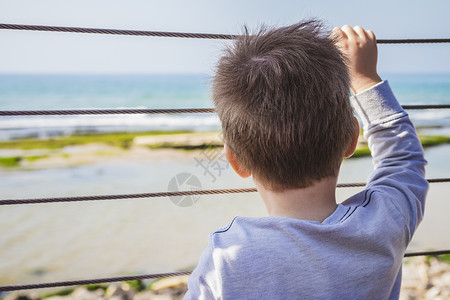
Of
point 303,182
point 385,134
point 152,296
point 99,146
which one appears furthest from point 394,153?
point 99,146

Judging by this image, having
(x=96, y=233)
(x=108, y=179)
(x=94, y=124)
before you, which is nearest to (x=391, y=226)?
(x=96, y=233)

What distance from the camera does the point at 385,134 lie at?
757mm

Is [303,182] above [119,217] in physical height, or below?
below

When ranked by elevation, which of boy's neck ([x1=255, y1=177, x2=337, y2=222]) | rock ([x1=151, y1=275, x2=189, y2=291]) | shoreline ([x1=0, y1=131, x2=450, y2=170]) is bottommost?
boy's neck ([x1=255, y1=177, x2=337, y2=222])

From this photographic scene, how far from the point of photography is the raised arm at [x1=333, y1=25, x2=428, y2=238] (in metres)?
0.68

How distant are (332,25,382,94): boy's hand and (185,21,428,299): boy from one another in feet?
0.25

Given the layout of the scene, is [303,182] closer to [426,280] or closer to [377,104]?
[377,104]

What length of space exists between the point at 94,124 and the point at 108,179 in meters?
2.56

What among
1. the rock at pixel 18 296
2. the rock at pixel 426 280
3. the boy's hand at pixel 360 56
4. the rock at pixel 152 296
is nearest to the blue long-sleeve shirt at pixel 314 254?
the boy's hand at pixel 360 56

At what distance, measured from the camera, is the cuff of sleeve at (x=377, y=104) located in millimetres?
758

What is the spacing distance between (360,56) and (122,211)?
5295mm

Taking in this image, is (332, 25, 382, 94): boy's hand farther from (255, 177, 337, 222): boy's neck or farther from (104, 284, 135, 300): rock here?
(104, 284, 135, 300): rock

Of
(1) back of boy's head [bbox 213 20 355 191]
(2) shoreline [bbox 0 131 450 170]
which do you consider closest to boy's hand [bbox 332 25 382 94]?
(1) back of boy's head [bbox 213 20 355 191]

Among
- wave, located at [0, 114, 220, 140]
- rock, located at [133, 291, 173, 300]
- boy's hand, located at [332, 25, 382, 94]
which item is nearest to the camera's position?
boy's hand, located at [332, 25, 382, 94]
